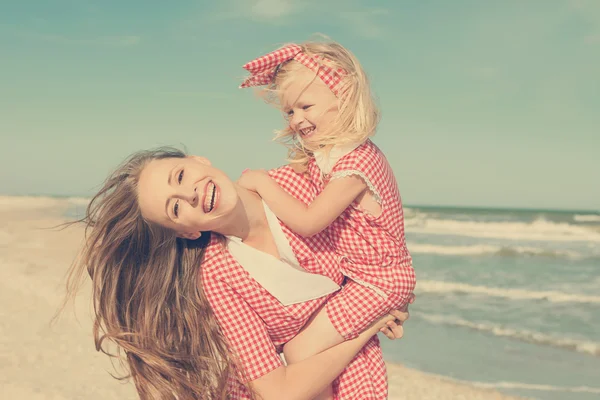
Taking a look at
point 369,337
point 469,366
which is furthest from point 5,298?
point 369,337

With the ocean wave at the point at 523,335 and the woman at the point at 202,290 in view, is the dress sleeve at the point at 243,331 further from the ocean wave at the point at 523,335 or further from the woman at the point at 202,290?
the ocean wave at the point at 523,335

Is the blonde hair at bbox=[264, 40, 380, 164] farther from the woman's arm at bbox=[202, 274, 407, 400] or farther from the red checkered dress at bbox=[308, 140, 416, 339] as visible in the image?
the woman's arm at bbox=[202, 274, 407, 400]

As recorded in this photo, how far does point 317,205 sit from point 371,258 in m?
0.39

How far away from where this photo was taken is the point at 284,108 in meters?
3.21

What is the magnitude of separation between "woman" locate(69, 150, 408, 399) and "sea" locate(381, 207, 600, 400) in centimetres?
507

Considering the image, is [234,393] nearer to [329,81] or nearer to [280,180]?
[280,180]

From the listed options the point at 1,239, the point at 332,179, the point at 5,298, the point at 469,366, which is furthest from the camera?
the point at 1,239

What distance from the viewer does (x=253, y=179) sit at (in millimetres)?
3076

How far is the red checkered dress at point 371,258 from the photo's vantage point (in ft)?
9.57

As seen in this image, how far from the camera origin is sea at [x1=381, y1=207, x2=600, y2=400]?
7.66m

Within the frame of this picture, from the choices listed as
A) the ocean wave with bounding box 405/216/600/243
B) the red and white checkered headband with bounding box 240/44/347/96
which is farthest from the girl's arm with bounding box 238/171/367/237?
the ocean wave with bounding box 405/216/600/243

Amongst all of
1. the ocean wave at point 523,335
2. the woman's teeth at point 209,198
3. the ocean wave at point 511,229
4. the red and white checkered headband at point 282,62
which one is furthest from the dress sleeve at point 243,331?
the ocean wave at point 511,229

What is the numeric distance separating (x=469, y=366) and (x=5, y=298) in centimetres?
688

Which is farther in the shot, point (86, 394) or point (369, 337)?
point (86, 394)
